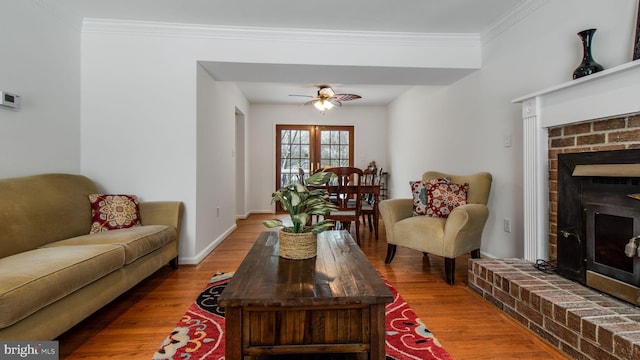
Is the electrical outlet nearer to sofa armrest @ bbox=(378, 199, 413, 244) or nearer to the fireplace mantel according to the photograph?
the fireplace mantel

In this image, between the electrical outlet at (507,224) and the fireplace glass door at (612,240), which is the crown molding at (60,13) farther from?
the electrical outlet at (507,224)

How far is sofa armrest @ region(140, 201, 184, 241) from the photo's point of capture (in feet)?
8.80

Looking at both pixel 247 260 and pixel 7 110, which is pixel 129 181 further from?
pixel 247 260

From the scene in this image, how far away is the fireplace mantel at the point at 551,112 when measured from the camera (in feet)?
5.23

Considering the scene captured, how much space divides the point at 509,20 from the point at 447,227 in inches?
75.9

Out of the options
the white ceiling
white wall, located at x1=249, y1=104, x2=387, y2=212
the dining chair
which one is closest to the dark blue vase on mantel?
the white ceiling

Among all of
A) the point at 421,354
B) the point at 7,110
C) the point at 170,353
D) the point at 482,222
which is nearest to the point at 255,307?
the point at 170,353

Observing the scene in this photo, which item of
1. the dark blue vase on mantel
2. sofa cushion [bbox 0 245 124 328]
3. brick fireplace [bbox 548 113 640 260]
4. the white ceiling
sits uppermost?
the white ceiling

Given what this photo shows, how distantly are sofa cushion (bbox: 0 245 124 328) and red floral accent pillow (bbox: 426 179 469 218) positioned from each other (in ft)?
8.13

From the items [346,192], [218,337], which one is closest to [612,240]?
[218,337]

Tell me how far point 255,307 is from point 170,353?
723 mm

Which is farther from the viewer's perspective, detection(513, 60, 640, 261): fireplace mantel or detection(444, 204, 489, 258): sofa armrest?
detection(444, 204, 489, 258): sofa armrest

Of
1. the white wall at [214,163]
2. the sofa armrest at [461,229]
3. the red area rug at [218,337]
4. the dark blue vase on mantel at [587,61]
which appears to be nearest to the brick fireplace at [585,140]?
the dark blue vase on mantel at [587,61]

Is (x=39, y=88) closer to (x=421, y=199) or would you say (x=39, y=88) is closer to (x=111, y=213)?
(x=111, y=213)
